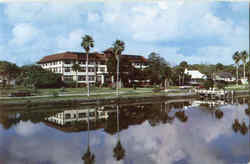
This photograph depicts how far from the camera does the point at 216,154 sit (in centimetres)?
988

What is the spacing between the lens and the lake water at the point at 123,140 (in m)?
9.47

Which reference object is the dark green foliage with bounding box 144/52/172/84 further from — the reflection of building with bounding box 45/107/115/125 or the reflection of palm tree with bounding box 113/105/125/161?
the reflection of palm tree with bounding box 113/105/125/161

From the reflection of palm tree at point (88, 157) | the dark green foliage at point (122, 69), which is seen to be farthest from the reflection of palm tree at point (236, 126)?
the dark green foliage at point (122, 69)

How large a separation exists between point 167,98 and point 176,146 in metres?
22.4

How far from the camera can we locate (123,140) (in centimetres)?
1207

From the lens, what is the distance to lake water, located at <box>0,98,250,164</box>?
9469 mm

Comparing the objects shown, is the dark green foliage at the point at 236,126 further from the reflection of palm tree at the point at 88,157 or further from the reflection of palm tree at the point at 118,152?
the reflection of palm tree at the point at 88,157

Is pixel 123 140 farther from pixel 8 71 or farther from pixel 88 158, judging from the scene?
pixel 8 71

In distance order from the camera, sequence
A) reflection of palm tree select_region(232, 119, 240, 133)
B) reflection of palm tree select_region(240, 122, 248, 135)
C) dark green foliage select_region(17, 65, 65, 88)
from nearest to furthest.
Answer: reflection of palm tree select_region(240, 122, 248, 135), reflection of palm tree select_region(232, 119, 240, 133), dark green foliage select_region(17, 65, 65, 88)

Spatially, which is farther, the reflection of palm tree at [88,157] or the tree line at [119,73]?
the tree line at [119,73]

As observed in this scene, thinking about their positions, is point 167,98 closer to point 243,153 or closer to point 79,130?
point 79,130

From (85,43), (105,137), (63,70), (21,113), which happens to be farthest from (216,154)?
(63,70)

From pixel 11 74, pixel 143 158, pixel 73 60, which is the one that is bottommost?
pixel 143 158

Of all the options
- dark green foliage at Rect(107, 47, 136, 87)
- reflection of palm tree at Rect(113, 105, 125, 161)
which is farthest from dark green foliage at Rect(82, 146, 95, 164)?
dark green foliage at Rect(107, 47, 136, 87)
